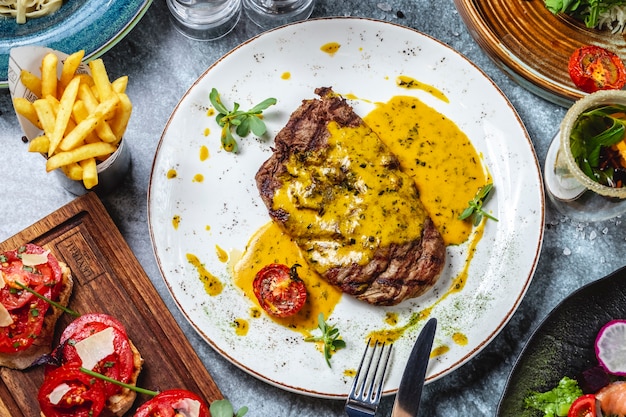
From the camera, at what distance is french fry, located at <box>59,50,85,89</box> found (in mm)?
3817

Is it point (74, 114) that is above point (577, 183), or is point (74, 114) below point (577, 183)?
above

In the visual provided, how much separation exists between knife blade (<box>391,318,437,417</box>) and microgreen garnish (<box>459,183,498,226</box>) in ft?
2.46

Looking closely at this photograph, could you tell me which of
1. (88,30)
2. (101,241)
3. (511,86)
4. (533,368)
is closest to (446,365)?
(533,368)

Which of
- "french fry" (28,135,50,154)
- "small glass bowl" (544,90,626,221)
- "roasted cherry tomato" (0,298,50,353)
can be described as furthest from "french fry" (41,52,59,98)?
"small glass bowl" (544,90,626,221)

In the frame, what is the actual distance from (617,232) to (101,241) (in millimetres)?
3022

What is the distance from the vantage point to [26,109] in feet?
12.3

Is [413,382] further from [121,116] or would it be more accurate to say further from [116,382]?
[121,116]

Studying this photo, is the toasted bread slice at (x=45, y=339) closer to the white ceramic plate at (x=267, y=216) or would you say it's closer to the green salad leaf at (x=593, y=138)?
the white ceramic plate at (x=267, y=216)

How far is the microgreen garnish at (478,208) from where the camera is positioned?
166 inches

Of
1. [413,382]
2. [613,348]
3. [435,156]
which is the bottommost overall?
[413,382]

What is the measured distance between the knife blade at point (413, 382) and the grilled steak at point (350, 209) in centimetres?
29

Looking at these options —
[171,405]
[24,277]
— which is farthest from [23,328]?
[171,405]

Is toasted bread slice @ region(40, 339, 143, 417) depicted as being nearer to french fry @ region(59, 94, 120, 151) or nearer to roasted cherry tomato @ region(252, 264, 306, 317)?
roasted cherry tomato @ region(252, 264, 306, 317)

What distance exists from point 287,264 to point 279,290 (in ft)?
0.71
